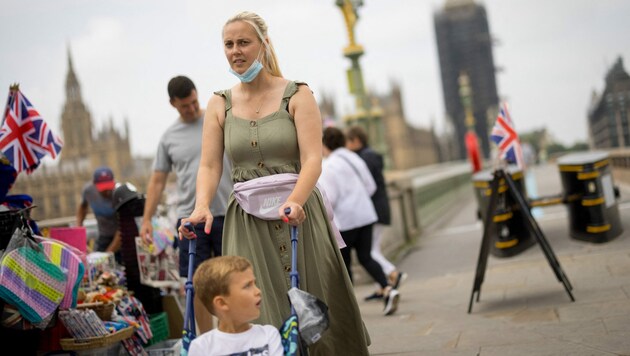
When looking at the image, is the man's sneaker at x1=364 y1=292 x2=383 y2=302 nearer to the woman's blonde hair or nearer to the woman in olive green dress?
the woman in olive green dress

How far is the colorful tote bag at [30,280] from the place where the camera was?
4445 mm

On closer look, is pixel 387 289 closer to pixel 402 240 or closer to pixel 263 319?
pixel 263 319

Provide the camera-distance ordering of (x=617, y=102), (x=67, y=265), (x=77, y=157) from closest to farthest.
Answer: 1. (x=67, y=265)
2. (x=617, y=102)
3. (x=77, y=157)

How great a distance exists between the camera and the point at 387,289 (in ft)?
25.0

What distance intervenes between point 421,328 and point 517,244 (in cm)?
324

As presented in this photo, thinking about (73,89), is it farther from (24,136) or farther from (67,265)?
(67,265)

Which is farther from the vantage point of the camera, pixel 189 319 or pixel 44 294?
pixel 44 294

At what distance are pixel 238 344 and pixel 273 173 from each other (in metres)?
0.93

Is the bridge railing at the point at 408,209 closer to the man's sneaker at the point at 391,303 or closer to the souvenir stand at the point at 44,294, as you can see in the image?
the man's sneaker at the point at 391,303

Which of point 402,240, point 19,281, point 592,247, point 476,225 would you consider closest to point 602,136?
point 476,225

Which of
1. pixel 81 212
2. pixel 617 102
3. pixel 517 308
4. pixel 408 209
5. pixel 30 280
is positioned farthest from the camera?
pixel 617 102

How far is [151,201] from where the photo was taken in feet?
19.0

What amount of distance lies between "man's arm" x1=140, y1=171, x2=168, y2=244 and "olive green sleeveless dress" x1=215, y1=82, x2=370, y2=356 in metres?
2.12

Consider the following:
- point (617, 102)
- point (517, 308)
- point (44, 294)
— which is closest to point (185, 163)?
point (44, 294)
